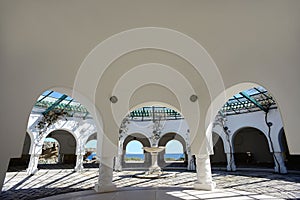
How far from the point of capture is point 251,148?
16.1m

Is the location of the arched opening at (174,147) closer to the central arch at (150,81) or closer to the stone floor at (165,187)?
the stone floor at (165,187)

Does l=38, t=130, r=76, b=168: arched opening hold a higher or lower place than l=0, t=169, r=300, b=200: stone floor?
higher

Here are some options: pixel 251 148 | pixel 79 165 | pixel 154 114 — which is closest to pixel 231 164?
pixel 251 148

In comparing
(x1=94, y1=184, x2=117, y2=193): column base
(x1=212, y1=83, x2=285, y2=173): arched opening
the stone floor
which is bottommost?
the stone floor

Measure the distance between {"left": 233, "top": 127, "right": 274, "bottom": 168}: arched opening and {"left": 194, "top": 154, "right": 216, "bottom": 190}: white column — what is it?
1244 centimetres

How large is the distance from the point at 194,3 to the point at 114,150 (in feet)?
13.9

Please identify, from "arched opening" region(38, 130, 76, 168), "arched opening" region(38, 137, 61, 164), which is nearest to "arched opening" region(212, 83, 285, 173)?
"arched opening" region(38, 130, 76, 168)

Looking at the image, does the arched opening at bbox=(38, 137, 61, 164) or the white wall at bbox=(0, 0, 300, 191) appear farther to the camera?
the arched opening at bbox=(38, 137, 61, 164)

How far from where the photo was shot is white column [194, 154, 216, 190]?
505 centimetres

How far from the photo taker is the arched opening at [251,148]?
15.5 meters

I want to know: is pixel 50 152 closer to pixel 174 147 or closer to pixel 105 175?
pixel 174 147

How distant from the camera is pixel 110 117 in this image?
5234 millimetres

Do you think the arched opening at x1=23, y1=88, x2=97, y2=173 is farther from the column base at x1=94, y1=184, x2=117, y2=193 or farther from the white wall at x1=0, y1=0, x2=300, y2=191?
the white wall at x1=0, y1=0, x2=300, y2=191

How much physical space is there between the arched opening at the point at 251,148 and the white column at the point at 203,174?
12436 millimetres
